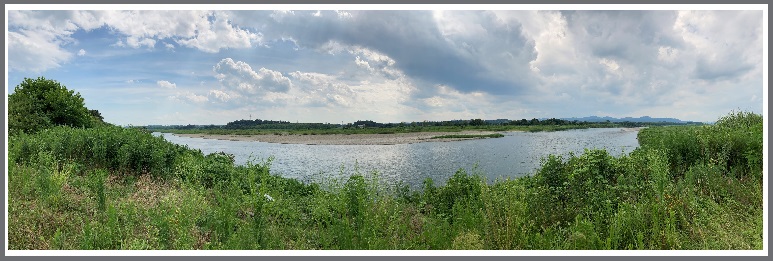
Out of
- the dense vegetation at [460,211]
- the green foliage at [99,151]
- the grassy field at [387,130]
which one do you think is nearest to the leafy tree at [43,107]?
the green foliage at [99,151]

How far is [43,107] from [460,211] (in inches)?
663

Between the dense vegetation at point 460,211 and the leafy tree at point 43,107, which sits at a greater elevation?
the leafy tree at point 43,107

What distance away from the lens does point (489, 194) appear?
6.19 metres

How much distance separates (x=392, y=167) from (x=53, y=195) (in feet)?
45.6

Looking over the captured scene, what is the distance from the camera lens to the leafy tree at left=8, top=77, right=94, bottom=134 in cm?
1412

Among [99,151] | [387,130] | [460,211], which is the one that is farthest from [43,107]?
[387,130]

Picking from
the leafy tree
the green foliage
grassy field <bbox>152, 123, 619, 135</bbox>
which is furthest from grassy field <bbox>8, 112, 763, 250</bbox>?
grassy field <bbox>152, 123, 619, 135</bbox>

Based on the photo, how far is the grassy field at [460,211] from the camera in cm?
539

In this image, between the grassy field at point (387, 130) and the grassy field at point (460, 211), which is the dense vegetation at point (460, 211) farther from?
the grassy field at point (387, 130)

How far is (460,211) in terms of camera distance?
6609mm

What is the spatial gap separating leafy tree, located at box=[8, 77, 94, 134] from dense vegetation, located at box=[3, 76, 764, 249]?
5987 mm

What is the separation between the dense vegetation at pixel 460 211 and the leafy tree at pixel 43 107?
5987 millimetres

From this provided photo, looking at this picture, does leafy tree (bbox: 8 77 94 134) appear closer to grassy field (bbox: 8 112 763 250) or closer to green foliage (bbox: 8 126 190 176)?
green foliage (bbox: 8 126 190 176)

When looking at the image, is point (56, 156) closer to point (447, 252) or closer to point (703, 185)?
point (447, 252)
